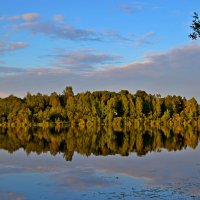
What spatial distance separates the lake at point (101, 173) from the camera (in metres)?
15.7

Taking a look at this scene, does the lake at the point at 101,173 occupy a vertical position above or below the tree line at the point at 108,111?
below

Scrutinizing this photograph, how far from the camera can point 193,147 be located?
33.0 m

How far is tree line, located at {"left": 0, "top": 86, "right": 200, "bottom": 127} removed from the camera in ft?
262

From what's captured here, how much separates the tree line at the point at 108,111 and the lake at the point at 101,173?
46815mm

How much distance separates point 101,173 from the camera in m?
20.6

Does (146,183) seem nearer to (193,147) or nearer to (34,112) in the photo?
(193,147)

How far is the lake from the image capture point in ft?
51.5

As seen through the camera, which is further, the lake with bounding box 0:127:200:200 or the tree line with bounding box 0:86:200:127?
the tree line with bounding box 0:86:200:127

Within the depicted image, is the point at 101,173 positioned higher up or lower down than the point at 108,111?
lower down

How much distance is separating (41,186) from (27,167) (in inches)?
237

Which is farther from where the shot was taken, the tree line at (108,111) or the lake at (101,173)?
the tree line at (108,111)

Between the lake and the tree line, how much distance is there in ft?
154

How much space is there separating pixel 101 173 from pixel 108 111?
195 feet

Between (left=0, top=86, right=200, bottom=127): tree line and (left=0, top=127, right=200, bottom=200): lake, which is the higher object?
(left=0, top=86, right=200, bottom=127): tree line
